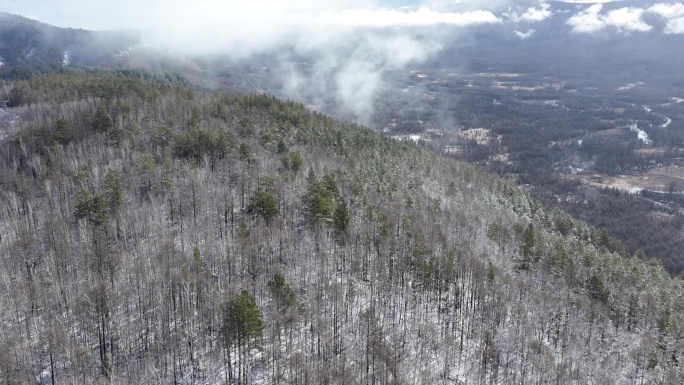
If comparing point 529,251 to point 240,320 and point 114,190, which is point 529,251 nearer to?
point 240,320

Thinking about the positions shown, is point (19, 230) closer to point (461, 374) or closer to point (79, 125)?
point (79, 125)

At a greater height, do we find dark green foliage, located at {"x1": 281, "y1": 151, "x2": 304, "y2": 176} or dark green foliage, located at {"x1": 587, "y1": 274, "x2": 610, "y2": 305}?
dark green foliage, located at {"x1": 281, "y1": 151, "x2": 304, "y2": 176}

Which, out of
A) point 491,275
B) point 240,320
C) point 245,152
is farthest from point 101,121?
point 491,275

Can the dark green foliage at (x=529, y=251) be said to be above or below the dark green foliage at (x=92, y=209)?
below

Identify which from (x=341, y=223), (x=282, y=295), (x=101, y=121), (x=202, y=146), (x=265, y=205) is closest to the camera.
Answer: (x=282, y=295)

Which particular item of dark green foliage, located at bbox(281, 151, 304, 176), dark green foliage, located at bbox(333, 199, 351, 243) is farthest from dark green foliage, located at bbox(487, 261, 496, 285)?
dark green foliage, located at bbox(281, 151, 304, 176)

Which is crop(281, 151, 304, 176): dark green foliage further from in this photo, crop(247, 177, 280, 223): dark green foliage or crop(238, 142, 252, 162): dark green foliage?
crop(247, 177, 280, 223): dark green foliage

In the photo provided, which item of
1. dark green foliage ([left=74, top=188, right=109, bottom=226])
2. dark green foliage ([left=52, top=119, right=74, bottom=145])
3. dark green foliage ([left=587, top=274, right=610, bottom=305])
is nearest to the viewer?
dark green foliage ([left=74, top=188, right=109, bottom=226])

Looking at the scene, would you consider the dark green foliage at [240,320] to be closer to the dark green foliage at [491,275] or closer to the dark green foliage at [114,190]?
the dark green foliage at [114,190]

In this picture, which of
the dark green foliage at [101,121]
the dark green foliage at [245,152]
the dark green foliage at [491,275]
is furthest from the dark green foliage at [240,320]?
the dark green foliage at [101,121]
